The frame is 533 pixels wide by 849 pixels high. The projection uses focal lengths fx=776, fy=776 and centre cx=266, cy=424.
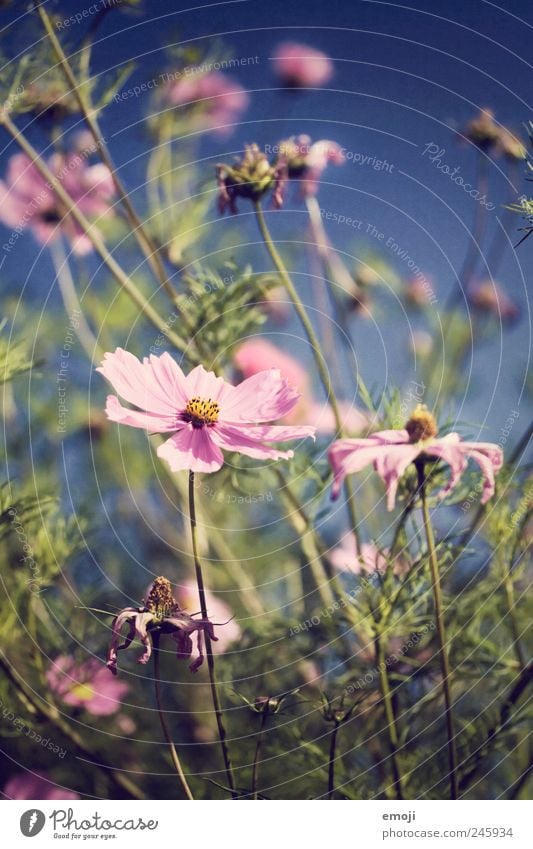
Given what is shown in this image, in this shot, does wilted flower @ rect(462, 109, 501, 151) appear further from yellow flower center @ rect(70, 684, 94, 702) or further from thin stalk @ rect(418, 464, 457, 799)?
yellow flower center @ rect(70, 684, 94, 702)

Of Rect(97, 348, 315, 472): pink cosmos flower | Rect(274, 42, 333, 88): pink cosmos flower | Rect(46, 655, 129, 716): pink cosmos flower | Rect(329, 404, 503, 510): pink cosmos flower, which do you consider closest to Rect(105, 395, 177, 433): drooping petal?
Rect(97, 348, 315, 472): pink cosmos flower

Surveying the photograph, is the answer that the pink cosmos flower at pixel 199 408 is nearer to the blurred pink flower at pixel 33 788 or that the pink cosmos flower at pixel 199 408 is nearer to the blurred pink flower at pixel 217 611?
the blurred pink flower at pixel 217 611

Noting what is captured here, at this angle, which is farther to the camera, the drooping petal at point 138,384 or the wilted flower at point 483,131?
the wilted flower at point 483,131

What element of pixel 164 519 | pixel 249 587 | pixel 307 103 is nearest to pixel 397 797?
pixel 249 587

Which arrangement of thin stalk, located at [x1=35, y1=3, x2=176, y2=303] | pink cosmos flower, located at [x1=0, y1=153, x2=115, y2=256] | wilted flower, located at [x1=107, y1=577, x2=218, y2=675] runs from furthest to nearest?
pink cosmos flower, located at [x1=0, y1=153, x2=115, y2=256], thin stalk, located at [x1=35, y1=3, x2=176, y2=303], wilted flower, located at [x1=107, y1=577, x2=218, y2=675]

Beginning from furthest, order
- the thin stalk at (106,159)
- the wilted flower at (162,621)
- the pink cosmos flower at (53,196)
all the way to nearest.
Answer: the pink cosmos flower at (53,196) → the thin stalk at (106,159) → the wilted flower at (162,621)

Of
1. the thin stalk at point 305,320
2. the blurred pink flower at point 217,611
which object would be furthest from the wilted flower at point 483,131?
the blurred pink flower at point 217,611
